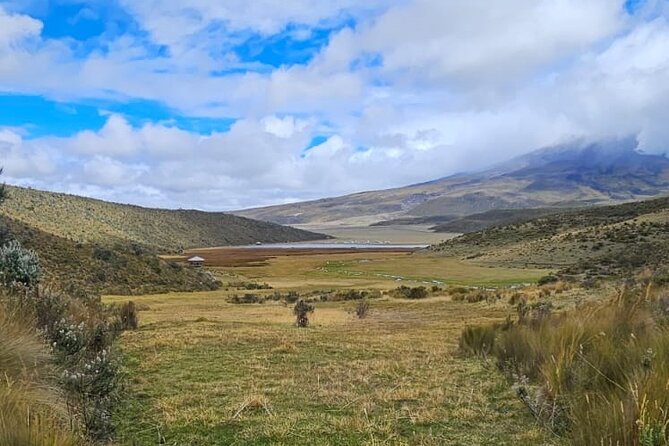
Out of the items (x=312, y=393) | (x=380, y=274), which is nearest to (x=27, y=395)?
(x=312, y=393)

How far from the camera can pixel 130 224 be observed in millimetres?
111188

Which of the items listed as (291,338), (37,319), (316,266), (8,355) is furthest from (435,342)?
(316,266)

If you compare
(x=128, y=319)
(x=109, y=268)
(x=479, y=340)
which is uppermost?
(x=109, y=268)

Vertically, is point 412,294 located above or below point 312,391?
below

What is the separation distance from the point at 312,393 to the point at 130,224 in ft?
365

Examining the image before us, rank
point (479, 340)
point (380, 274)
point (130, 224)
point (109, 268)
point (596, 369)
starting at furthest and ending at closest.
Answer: point (130, 224) < point (380, 274) < point (109, 268) < point (479, 340) < point (596, 369)

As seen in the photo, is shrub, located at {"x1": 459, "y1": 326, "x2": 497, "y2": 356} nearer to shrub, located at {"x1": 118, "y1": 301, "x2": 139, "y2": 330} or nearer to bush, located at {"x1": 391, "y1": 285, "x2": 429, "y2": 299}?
shrub, located at {"x1": 118, "y1": 301, "x2": 139, "y2": 330}

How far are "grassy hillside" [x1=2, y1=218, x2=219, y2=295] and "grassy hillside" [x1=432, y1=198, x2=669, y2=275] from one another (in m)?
27.4

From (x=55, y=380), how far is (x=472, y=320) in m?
13.7

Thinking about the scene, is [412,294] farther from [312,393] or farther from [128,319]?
[312,393]

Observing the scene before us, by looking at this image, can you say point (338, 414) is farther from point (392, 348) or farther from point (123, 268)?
point (123, 268)

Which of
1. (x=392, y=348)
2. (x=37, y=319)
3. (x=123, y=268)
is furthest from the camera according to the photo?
(x=123, y=268)

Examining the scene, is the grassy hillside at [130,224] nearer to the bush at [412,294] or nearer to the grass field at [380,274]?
the grass field at [380,274]

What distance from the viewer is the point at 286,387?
7.31 m
